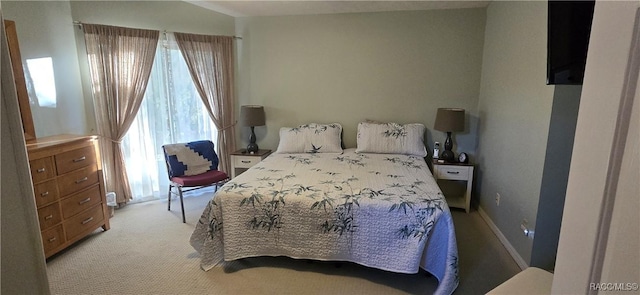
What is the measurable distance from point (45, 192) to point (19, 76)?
0.90m

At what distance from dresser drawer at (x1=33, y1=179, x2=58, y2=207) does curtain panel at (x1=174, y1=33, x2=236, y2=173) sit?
177 cm

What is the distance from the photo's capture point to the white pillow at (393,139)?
3424 mm

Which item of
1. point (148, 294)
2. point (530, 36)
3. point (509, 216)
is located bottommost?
point (148, 294)

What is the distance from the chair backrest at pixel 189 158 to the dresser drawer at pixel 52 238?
99cm

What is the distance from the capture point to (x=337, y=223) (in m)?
2.14

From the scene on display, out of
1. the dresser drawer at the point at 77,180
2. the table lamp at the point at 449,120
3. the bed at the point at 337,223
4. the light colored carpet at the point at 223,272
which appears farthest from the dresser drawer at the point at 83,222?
the table lamp at the point at 449,120

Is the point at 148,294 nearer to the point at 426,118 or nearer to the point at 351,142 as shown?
the point at 351,142

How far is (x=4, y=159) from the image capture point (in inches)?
26.3

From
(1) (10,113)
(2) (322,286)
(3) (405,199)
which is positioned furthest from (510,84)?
(1) (10,113)

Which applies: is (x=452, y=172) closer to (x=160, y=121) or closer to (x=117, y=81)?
(x=160, y=121)

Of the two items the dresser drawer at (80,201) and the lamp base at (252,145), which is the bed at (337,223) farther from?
the lamp base at (252,145)

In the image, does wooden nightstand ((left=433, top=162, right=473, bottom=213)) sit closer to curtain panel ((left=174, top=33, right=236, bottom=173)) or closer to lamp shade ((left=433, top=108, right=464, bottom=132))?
lamp shade ((left=433, top=108, right=464, bottom=132))

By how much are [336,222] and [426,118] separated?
81.8 inches

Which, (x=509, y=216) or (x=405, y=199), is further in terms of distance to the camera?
(x=509, y=216)
